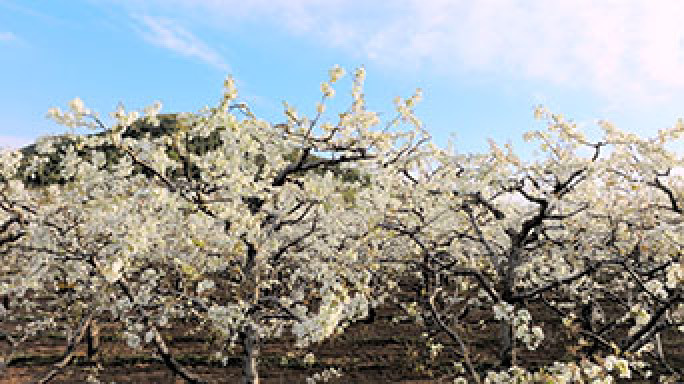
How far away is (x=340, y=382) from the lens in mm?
14438

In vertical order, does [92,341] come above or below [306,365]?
above

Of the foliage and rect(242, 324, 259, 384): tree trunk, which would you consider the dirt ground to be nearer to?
the foliage

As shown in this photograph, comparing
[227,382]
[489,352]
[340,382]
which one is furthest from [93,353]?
[489,352]

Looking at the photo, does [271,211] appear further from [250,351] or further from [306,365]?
[306,365]

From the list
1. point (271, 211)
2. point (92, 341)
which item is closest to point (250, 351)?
point (271, 211)

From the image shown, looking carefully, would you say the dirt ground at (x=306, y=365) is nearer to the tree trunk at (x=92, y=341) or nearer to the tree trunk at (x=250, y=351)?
the tree trunk at (x=92, y=341)

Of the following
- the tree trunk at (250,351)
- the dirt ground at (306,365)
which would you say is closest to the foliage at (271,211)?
the tree trunk at (250,351)

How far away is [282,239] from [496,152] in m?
4.96

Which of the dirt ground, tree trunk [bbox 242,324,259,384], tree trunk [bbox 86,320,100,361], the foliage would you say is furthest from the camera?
tree trunk [bbox 86,320,100,361]

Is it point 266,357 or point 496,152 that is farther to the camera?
point 266,357

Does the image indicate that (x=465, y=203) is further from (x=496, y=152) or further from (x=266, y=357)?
(x=266, y=357)

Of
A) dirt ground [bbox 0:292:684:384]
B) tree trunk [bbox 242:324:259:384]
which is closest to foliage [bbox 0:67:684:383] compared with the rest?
tree trunk [bbox 242:324:259:384]

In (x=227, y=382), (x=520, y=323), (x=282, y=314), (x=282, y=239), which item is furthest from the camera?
(x=227, y=382)

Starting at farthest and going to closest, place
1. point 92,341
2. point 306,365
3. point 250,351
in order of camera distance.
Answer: point 92,341, point 306,365, point 250,351
